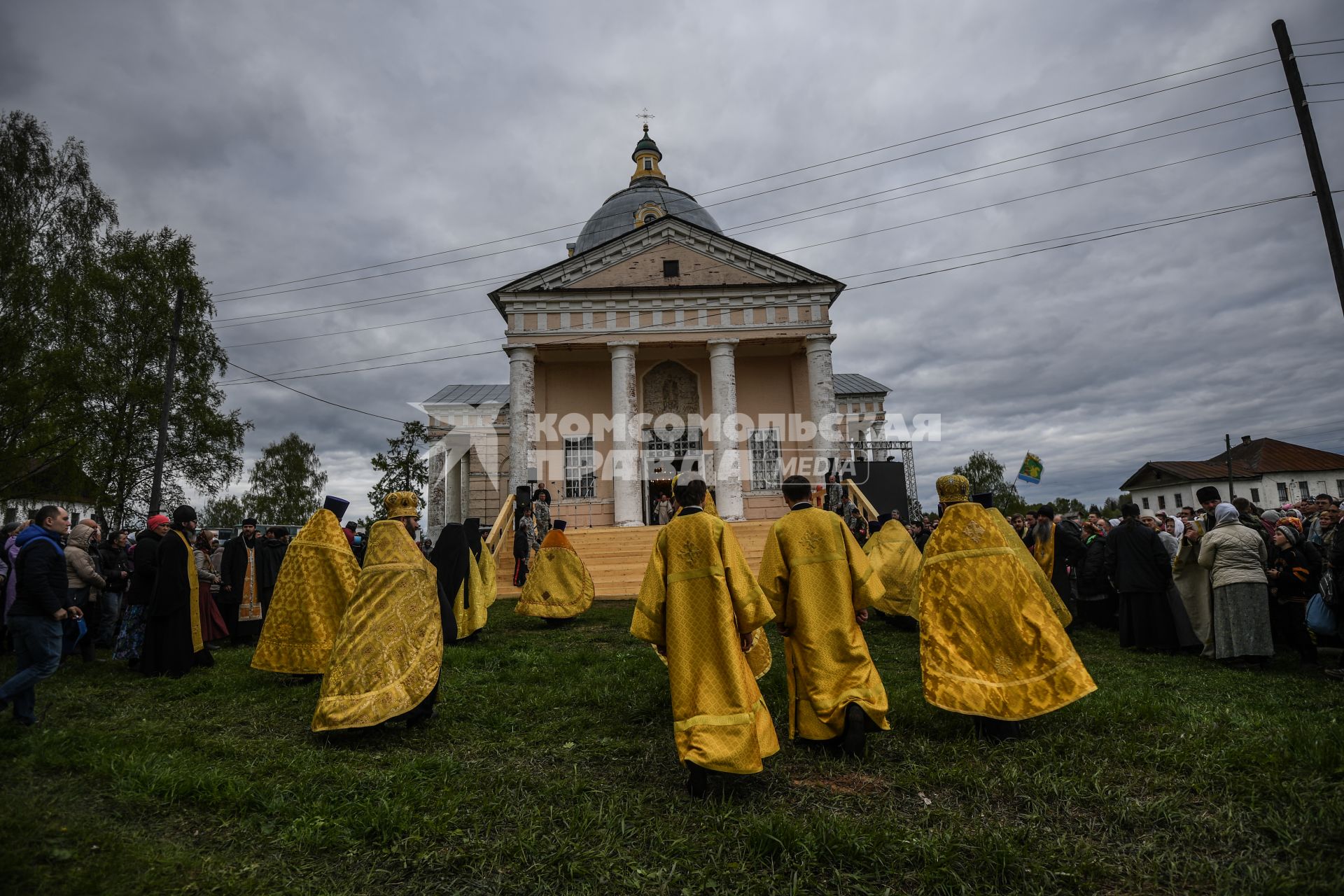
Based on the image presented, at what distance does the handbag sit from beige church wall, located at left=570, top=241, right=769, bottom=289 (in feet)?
66.6

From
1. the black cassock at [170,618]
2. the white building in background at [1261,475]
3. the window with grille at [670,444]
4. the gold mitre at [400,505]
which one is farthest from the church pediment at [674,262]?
the white building in background at [1261,475]

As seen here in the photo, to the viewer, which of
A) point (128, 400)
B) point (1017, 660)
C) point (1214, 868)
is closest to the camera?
point (1214, 868)

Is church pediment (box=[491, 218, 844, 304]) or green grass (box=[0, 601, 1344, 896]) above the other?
church pediment (box=[491, 218, 844, 304])

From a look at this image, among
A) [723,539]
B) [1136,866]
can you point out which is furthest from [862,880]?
[723,539]

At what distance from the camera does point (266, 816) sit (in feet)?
12.4

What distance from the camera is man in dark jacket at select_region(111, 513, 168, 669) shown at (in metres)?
8.21

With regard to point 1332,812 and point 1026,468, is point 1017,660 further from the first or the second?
Answer: point 1026,468

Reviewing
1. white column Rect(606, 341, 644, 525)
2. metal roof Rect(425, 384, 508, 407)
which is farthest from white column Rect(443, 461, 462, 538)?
white column Rect(606, 341, 644, 525)

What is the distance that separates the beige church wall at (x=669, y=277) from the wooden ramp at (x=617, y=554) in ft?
30.2

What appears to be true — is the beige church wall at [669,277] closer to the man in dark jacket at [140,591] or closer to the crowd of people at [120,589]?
the crowd of people at [120,589]

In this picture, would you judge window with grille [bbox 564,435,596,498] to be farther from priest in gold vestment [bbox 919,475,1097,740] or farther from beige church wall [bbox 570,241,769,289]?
priest in gold vestment [bbox 919,475,1097,740]

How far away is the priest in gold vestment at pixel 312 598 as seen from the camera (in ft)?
23.1

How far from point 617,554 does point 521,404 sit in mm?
7848

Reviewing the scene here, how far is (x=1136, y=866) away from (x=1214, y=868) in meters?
0.30
